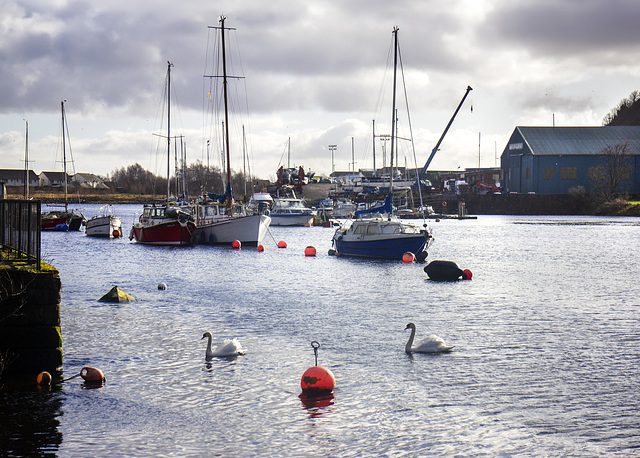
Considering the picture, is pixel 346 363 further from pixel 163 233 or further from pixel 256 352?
pixel 163 233

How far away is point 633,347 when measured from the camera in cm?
1941

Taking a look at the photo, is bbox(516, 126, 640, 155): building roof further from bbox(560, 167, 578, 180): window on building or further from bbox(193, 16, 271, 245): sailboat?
bbox(193, 16, 271, 245): sailboat

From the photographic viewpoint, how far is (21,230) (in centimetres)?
1591

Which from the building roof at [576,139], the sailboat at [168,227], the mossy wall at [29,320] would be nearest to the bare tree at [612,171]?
the building roof at [576,139]

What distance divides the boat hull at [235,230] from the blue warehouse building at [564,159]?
6988cm

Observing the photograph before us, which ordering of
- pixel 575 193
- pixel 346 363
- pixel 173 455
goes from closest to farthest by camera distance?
1. pixel 173 455
2. pixel 346 363
3. pixel 575 193

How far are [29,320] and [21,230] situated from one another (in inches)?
102

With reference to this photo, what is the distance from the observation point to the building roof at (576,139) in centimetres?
11794

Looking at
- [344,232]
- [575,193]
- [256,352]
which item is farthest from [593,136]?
[256,352]

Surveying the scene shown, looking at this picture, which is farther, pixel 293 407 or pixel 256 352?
pixel 256 352

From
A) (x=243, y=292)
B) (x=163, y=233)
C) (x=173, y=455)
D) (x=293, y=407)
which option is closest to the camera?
(x=173, y=455)

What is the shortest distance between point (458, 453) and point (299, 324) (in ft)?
39.4

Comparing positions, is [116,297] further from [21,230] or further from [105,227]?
[105,227]

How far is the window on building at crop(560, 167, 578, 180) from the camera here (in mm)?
117938
